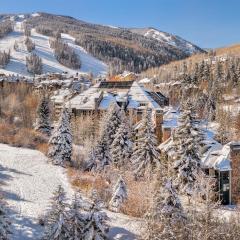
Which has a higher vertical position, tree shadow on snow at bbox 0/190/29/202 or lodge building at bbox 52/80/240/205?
lodge building at bbox 52/80/240/205

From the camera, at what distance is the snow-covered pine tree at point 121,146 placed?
48031mm

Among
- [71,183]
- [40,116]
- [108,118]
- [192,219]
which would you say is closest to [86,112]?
[40,116]

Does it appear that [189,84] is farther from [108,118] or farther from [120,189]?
[120,189]

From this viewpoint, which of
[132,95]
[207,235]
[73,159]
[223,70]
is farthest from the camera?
[223,70]

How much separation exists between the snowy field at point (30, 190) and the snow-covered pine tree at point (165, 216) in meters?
1.71

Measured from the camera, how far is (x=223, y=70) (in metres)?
128

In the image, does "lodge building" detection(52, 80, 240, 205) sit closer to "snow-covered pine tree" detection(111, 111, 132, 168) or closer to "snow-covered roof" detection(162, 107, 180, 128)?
"snow-covered roof" detection(162, 107, 180, 128)

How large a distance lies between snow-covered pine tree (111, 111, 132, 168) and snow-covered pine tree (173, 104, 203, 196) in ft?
29.0

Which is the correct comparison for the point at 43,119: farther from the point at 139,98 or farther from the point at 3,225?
the point at 3,225

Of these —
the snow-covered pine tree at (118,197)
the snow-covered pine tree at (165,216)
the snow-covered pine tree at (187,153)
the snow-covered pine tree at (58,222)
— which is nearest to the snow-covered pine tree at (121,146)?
the snow-covered pine tree at (187,153)

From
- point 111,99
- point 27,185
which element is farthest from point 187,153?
point 111,99

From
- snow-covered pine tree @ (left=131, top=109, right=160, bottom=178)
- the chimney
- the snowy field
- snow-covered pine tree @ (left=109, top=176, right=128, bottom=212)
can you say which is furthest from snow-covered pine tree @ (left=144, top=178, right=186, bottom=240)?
the chimney

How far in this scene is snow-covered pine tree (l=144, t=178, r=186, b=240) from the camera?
1017 inches

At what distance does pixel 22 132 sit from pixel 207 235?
3912 centimetres
